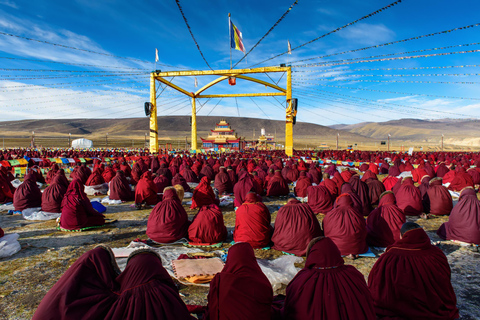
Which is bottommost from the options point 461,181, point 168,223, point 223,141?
point 168,223

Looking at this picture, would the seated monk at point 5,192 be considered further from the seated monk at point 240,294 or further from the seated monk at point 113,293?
the seated monk at point 240,294

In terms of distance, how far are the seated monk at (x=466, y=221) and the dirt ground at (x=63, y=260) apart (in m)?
0.23

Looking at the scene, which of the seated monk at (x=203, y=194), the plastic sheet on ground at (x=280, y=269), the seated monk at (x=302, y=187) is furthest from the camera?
the seated monk at (x=302, y=187)

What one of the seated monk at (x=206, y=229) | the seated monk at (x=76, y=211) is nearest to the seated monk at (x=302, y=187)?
the seated monk at (x=206, y=229)

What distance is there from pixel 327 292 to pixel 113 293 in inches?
75.5

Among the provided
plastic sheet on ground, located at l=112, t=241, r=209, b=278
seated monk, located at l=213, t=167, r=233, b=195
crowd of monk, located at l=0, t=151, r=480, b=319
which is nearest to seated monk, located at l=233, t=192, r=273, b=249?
crowd of monk, located at l=0, t=151, r=480, b=319

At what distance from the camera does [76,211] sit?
6340 mm

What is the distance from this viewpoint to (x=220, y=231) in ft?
19.0

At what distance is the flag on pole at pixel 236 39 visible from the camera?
700 inches

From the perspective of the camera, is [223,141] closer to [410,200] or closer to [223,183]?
[223,183]

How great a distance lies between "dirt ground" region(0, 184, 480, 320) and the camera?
375 centimetres

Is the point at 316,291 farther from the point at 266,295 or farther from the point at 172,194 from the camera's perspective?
the point at 172,194

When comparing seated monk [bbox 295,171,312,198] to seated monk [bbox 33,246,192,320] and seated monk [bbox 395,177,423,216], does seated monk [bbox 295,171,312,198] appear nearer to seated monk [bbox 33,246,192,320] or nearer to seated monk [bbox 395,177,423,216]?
seated monk [bbox 395,177,423,216]

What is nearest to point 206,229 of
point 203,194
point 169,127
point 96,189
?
point 203,194
